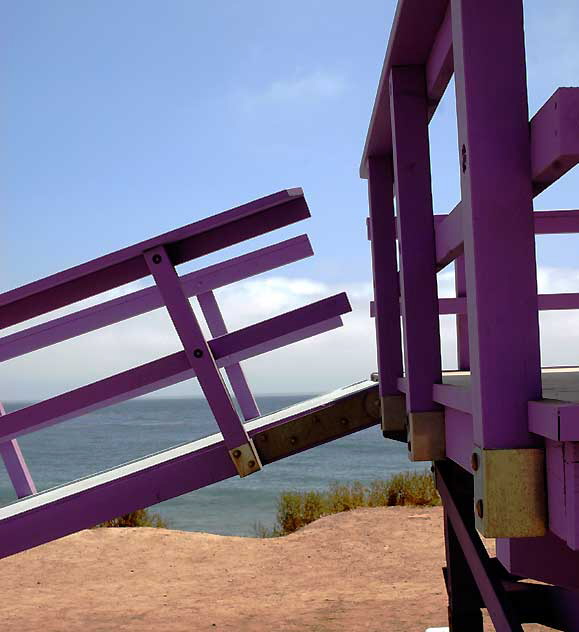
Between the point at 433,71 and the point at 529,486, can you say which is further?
the point at 433,71

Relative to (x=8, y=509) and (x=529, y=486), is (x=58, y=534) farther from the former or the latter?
(x=529, y=486)

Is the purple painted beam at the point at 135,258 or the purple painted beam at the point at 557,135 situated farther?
the purple painted beam at the point at 135,258

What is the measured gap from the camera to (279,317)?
3018 mm

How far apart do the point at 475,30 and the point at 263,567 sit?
6.99m

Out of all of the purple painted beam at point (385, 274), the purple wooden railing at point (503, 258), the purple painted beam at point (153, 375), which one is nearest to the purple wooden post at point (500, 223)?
the purple wooden railing at point (503, 258)

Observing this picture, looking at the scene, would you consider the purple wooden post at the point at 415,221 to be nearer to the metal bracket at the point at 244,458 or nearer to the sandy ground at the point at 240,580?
the metal bracket at the point at 244,458

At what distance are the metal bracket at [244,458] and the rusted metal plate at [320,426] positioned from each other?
106 mm

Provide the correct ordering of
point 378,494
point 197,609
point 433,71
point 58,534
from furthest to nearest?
point 378,494 → point 197,609 → point 58,534 → point 433,71

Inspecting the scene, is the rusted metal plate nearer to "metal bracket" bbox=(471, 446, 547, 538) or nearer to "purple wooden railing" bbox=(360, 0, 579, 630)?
"purple wooden railing" bbox=(360, 0, 579, 630)

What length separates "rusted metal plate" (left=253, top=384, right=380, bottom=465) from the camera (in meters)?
3.02

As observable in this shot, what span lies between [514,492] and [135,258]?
186 cm

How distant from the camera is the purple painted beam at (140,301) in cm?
348

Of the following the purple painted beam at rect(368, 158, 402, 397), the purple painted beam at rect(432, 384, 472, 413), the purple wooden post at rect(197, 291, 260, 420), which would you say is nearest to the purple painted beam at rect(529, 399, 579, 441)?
the purple painted beam at rect(432, 384, 472, 413)

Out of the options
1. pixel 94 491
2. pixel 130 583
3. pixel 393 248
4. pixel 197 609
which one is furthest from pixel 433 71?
pixel 130 583
